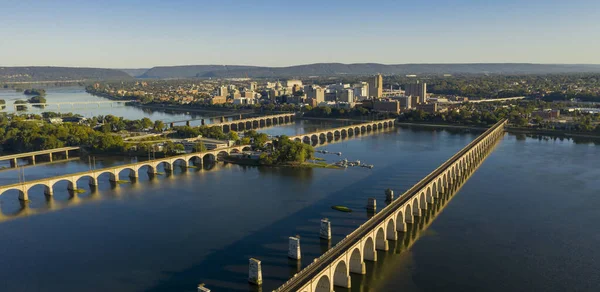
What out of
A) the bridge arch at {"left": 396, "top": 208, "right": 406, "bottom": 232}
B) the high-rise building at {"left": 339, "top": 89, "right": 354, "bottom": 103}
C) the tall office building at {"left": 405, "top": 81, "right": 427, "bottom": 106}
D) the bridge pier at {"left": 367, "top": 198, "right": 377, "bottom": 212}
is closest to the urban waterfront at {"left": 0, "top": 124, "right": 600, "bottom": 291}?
the bridge pier at {"left": 367, "top": 198, "right": 377, "bottom": 212}

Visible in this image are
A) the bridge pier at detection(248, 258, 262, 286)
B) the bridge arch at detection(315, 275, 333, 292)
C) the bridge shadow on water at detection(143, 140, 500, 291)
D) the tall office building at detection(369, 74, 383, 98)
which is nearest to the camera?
the bridge arch at detection(315, 275, 333, 292)

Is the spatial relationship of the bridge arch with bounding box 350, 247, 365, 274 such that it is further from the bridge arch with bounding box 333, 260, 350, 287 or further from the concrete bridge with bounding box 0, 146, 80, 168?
the concrete bridge with bounding box 0, 146, 80, 168

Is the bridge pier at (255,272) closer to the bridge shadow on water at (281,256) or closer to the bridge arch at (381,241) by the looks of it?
the bridge shadow on water at (281,256)

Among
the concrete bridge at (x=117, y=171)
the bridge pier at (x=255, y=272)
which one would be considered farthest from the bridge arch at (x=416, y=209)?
the concrete bridge at (x=117, y=171)

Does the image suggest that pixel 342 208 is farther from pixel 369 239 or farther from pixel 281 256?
pixel 281 256

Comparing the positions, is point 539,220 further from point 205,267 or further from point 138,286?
point 138,286

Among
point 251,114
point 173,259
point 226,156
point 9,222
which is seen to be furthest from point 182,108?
point 173,259
